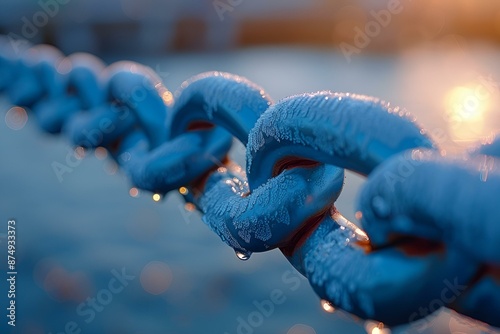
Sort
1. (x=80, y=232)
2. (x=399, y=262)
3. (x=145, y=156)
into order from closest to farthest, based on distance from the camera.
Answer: (x=399, y=262)
(x=145, y=156)
(x=80, y=232)

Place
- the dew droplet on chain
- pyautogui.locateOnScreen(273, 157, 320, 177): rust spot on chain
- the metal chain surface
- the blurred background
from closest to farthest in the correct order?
the metal chain surface < pyautogui.locateOnScreen(273, 157, 320, 177): rust spot on chain < the dew droplet on chain < the blurred background

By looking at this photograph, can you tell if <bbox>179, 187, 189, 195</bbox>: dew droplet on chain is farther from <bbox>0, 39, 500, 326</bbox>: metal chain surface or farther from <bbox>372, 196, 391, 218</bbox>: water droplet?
<bbox>372, 196, 391, 218</bbox>: water droplet

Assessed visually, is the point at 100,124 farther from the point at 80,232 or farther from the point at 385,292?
the point at 80,232

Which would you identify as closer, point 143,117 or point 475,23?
point 143,117

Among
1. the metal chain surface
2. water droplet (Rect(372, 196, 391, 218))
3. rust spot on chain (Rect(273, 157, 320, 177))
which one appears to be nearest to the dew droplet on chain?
the metal chain surface

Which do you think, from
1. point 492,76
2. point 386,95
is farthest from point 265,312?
point 492,76

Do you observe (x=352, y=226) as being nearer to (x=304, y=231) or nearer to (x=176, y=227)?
(x=304, y=231)

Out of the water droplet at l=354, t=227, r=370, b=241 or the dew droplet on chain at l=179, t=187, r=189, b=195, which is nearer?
the water droplet at l=354, t=227, r=370, b=241

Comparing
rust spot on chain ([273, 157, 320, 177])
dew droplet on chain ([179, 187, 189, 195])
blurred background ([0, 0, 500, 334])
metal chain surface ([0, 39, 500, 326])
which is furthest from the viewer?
blurred background ([0, 0, 500, 334])
